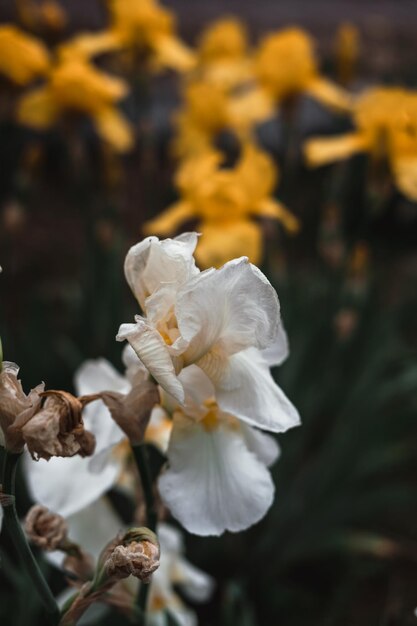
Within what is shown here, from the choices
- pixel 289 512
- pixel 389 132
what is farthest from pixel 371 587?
pixel 389 132

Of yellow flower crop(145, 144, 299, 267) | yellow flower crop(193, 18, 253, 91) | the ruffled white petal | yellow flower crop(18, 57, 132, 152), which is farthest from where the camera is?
yellow flower crop(193, 18, 253, 91)

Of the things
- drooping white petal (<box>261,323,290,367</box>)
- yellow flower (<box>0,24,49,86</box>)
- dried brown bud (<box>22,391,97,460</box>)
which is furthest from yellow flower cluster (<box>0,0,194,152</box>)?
dried brown bud (<box>22,391,97,460</box>)

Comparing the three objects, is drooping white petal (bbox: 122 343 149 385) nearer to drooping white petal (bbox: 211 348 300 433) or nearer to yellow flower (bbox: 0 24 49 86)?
drooping white petal (bbox: 211 348 300 433)

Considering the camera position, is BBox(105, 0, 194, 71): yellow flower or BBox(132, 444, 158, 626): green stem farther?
BBox(105, 0, 194, 71): yellow flower

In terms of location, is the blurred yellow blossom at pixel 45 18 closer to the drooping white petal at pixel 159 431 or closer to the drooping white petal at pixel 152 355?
the drooping white petal at pixel 159 431

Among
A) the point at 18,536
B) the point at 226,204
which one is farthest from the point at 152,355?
the point at 226,204

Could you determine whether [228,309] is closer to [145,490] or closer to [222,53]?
[145,490]

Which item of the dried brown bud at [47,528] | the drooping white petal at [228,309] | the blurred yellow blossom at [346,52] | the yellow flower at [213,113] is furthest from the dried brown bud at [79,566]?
the blurred yellow blossom at [346,52]
